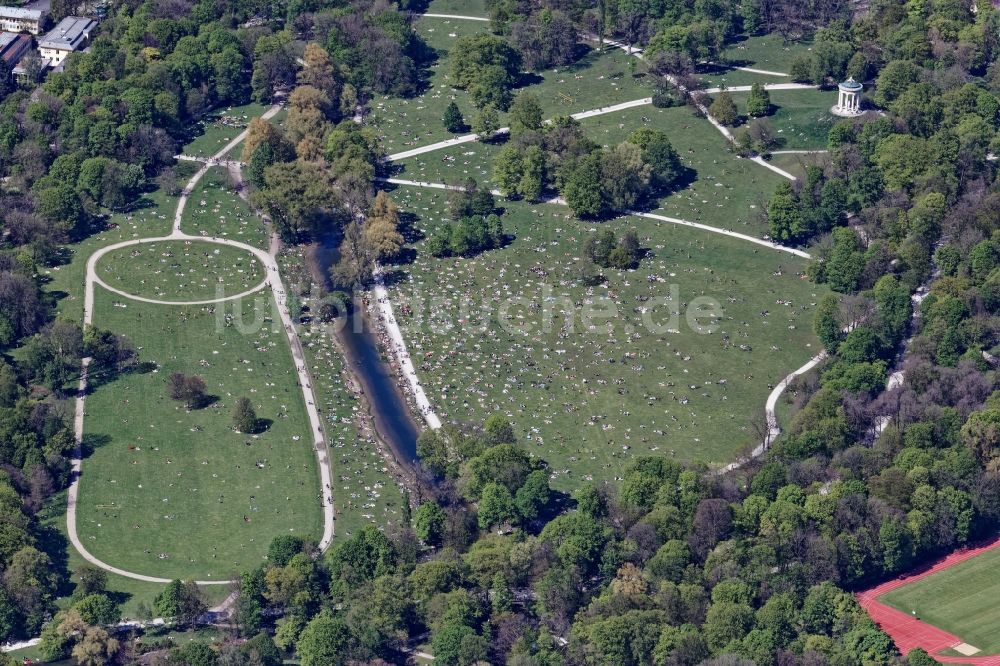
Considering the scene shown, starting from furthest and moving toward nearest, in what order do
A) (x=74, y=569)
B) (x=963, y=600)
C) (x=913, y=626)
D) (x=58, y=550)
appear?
(x=58, y=550)
(x=74, y=569)
(x=963, y=600)
(x=913, y=626)

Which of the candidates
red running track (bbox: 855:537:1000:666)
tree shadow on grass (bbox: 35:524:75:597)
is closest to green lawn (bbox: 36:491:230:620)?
tree shadow on grass (bbox: 35:524:75:597)

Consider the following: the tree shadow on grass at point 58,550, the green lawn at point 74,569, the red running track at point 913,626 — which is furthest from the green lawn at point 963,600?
the tree shadow on grass at point 58,550

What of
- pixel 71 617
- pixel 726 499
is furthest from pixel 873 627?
pixel 71 617

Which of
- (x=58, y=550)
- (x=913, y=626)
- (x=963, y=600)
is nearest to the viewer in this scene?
(x=913, y=626)

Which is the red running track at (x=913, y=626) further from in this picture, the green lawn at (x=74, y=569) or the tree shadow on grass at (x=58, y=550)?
the tree shadow on grass at (x=58, y=550)

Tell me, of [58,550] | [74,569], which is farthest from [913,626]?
[58,550]

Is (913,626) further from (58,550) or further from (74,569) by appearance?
(58,550)
